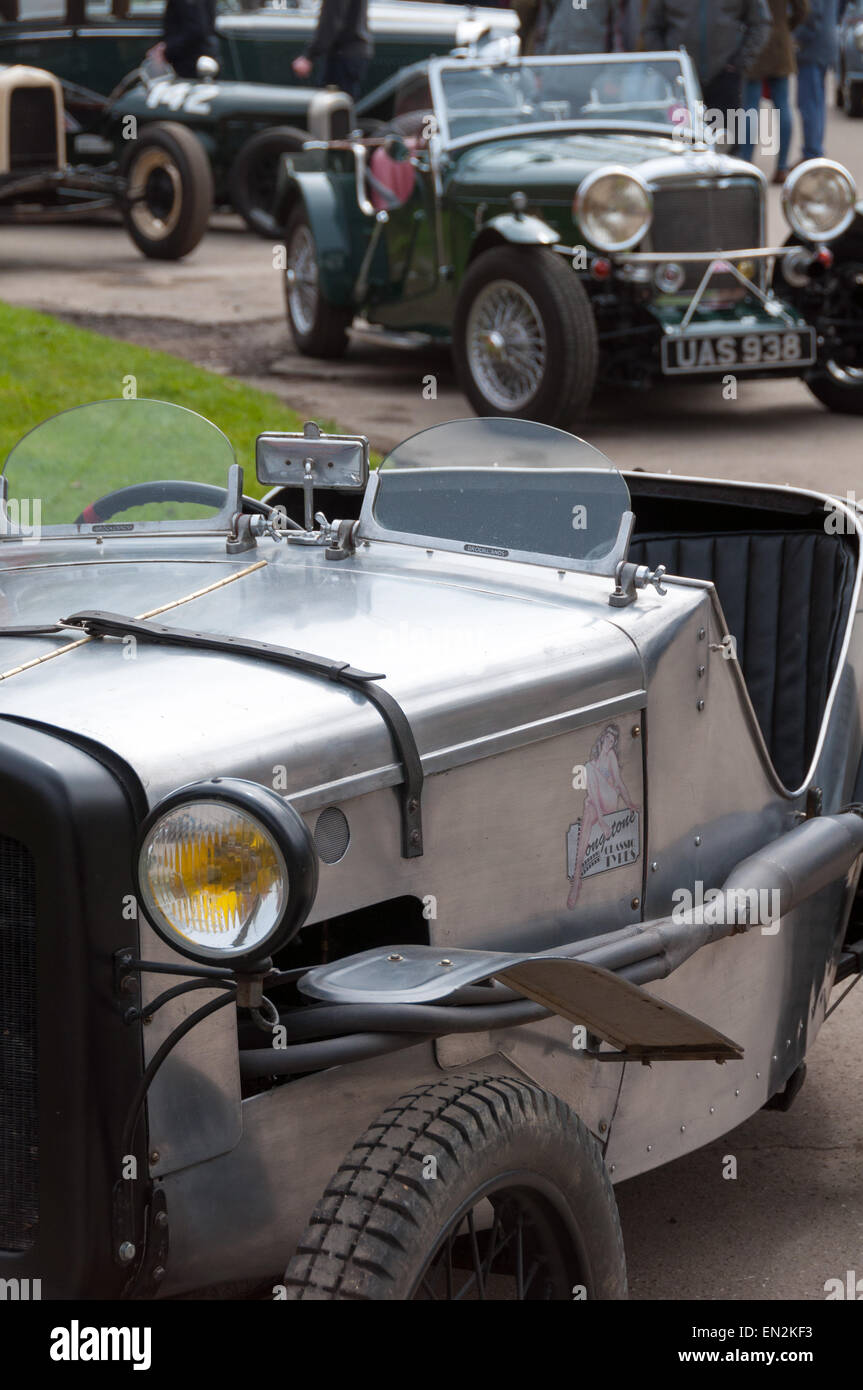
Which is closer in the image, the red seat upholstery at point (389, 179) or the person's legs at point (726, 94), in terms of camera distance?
the red seat upholstery at point (389, 179)

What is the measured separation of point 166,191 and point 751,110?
4.23 metres

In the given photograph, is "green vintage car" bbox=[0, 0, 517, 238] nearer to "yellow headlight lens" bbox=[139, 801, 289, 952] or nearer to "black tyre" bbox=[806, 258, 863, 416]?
"black tyre" bbox=[806, 258, 863, 416]

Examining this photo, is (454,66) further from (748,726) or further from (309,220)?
(748,726)

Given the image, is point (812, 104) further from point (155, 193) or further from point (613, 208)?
point (613, 208)

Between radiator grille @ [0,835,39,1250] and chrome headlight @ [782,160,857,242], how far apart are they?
7940mm

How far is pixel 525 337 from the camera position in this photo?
8992mm

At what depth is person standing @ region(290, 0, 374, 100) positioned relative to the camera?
1427 cm

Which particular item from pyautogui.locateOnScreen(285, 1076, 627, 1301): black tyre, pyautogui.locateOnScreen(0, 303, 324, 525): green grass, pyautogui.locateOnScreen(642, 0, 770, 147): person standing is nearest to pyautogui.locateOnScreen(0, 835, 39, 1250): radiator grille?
pyautogui.locateOnScreen(285, 1076, 627, 1301): black tyre

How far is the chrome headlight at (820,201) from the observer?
938cm

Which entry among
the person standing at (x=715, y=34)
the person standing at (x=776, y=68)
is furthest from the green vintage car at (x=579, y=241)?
the person standing at (x=776, y=68)

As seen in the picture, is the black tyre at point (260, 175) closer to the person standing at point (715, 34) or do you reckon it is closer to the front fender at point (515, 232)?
the person standing at point (715, 34)

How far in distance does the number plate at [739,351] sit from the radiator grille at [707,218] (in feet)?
1.87

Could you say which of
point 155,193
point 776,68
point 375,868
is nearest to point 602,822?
point 375,868
